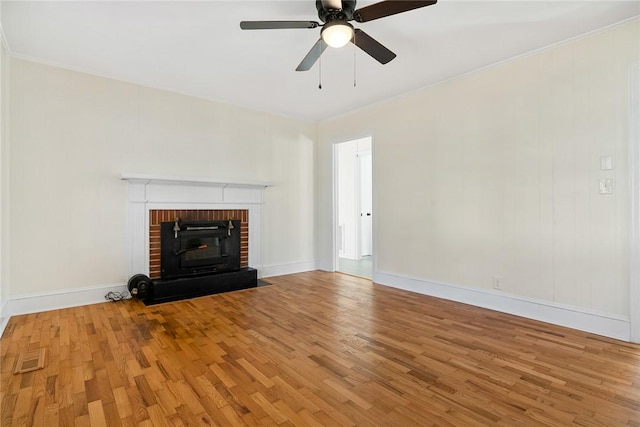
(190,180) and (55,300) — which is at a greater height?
(190,180)

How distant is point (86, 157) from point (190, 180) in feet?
3.65

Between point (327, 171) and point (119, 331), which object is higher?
point (327, 171)

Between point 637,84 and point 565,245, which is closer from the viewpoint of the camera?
point 637,84

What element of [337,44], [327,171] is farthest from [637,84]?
[327,171]

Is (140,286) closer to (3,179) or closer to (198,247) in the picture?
(198,247)

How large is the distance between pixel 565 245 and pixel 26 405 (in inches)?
164

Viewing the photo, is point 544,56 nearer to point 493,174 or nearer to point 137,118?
point 493,174

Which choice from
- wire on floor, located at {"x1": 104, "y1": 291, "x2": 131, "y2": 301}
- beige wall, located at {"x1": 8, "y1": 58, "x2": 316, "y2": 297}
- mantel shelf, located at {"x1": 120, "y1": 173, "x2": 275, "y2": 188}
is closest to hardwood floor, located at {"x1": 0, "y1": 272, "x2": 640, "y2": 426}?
wire on floor, located at {"x1": 104, "y1": 291, "x2": 131, "y2": 301}

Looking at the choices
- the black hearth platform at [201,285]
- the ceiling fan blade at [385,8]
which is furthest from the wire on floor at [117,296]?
the ceiling fan blade at [385,8]

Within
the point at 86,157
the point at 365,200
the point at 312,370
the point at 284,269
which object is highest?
the point at 86,157

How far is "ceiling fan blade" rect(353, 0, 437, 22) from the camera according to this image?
6.34 ft

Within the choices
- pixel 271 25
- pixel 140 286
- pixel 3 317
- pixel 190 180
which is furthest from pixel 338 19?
pixel 3 317

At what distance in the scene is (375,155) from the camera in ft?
15.4

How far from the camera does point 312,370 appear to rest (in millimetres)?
2113
